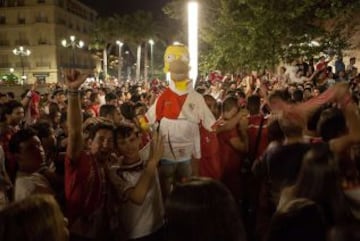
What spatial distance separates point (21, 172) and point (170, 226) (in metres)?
1.95

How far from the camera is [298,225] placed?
2.42 metres

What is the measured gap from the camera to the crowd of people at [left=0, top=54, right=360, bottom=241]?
2.41 meters

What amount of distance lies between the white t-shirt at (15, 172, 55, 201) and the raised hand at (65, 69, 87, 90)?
772 mm

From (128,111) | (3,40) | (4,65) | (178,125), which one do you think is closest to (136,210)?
(178,125)

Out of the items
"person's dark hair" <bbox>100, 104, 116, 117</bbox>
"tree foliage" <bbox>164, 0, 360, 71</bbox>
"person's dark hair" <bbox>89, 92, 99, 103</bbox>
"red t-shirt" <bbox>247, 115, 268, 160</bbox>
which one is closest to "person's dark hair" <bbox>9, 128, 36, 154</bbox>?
"red t-shirt" <bbox>247, 115, 268, 160</bbox>

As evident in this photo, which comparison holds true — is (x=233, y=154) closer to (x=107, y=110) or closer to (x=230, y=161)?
(x=230, y=161)

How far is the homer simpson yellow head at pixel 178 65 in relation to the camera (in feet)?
20.5

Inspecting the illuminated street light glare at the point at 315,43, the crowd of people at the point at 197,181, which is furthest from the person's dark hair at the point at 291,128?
the illuminated street light glare at the point at 315,43

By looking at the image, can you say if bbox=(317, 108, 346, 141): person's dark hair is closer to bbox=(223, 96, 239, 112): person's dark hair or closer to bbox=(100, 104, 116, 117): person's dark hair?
bbox=(223, 96, 239, 112): person's dark hair

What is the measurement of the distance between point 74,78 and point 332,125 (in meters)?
2.17

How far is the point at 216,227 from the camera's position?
92.4 inches

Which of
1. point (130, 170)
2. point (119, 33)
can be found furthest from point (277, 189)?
point (119, 33)

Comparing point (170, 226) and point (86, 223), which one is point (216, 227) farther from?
point (86, 223)

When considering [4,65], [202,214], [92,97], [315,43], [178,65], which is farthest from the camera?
[4,65]
